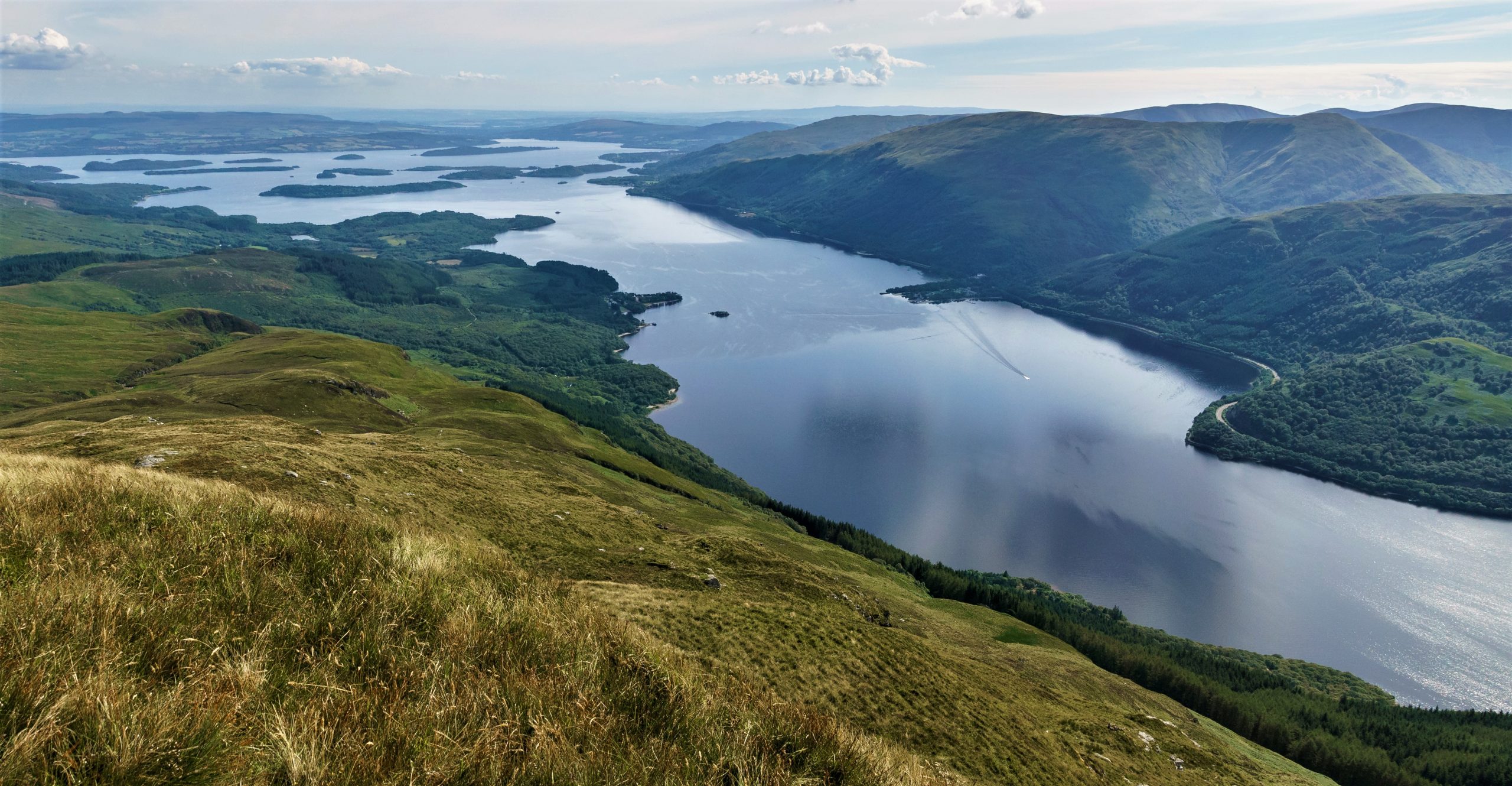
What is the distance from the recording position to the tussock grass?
5941 mm

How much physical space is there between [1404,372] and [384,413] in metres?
233

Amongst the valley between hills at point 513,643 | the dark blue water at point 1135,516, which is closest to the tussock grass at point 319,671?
the valley between hills at point 513,643

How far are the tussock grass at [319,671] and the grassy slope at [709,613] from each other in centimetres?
13

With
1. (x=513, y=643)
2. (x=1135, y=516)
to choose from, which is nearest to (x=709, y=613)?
(x=513, y=643)

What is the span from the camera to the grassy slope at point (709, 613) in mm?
16422

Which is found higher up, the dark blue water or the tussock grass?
the tussock grass

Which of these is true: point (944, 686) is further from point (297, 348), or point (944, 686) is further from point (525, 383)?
point (525, 383)

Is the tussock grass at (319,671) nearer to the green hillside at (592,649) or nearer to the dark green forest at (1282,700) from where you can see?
the green hillside at (592,649)

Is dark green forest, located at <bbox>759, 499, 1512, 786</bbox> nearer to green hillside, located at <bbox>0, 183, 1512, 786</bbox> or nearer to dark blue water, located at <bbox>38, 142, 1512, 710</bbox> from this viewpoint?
green hillside, located at <bbox>0, 183, 1512, 786</bbox>

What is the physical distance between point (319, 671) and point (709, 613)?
62.6 ft

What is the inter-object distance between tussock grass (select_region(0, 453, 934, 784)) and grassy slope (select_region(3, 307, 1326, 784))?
0.13m

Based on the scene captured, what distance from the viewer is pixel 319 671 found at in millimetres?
7840

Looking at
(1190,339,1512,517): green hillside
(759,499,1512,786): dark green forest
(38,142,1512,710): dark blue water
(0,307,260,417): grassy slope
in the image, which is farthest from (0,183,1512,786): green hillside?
(1190,339,1512,517): green hillside

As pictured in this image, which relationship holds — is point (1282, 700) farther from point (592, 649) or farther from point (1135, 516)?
point (592, 649)
